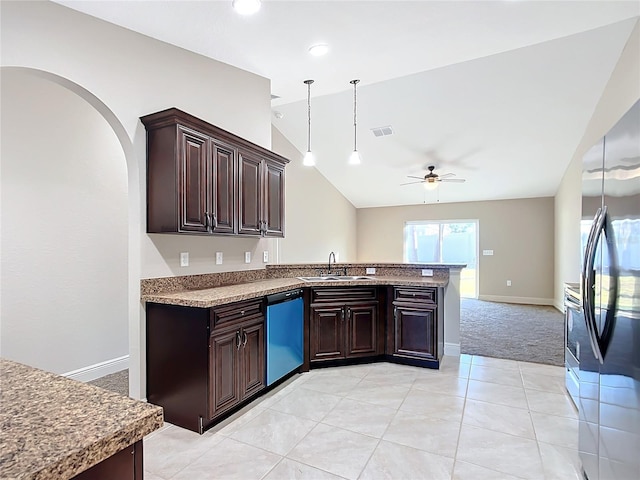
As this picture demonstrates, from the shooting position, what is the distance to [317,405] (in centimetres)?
281

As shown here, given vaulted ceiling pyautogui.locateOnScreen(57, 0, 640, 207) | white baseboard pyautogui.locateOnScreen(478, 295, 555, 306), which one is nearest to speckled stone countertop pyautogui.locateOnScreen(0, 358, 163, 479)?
vaulted ceiling pyautogui.locateOnScreen(57, 0, 640, 207)

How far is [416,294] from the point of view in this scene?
3.66 m

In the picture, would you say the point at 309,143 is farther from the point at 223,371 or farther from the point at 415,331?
the point at 223,371

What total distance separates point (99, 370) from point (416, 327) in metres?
3.19

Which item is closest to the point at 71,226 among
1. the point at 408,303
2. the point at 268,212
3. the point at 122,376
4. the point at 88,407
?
the point at 122,376

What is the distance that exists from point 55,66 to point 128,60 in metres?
0.54

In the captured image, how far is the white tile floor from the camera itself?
6.58 ft

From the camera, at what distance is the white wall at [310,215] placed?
644 cm

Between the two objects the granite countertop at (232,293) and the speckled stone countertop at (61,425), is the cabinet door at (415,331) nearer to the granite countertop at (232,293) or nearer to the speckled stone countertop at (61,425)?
the granite countertop at (232,293)

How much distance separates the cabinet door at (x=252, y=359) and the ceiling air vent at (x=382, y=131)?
→ 3930 mm

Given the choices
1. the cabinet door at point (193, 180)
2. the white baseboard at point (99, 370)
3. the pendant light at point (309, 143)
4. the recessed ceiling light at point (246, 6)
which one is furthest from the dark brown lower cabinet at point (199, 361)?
the recessed ceiling light at point (246, 6)

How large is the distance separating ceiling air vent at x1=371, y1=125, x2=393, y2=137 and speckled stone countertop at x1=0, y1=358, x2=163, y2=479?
5392mm

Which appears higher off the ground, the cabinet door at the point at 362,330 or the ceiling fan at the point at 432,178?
the ceiling fan at the point at 432,178

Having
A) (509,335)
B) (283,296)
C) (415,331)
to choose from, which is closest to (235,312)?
(283,296)
